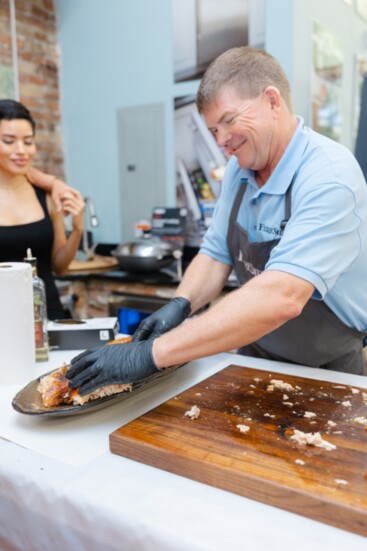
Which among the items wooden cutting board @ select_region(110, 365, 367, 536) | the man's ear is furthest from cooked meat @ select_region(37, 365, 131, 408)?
the man's ear

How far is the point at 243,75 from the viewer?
4.28ft

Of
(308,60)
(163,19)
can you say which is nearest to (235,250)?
(308,60)

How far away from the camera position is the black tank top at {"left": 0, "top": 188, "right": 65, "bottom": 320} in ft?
7.33

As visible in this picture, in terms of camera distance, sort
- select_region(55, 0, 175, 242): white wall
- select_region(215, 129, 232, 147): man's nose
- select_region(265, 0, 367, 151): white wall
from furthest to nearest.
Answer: select_region(55, 0, 175, 242): white wall → select_region(265, 0, 367, 151): white wall → select_region(215, 129, 232, 147): man's nose

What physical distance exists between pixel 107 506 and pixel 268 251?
0.90m

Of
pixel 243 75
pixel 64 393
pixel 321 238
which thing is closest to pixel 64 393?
pixel 64 393

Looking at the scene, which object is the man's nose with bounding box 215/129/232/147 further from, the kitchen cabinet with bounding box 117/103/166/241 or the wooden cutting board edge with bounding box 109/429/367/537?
the kitchen cabinet with bounding box 117/103/166/241

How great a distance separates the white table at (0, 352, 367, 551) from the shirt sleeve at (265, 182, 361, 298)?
50cm

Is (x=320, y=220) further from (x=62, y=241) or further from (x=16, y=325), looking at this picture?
(x=62, y=241)

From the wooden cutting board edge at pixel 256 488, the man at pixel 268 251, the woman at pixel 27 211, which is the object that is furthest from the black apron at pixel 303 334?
the woman at pixel 27 211

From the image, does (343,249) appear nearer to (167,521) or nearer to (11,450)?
(167,521)

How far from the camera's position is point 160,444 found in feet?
3.10

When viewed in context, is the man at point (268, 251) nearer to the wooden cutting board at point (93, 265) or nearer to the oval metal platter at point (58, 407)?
A: the oval metal platter at point (58, 407)

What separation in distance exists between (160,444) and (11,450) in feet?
1.00
